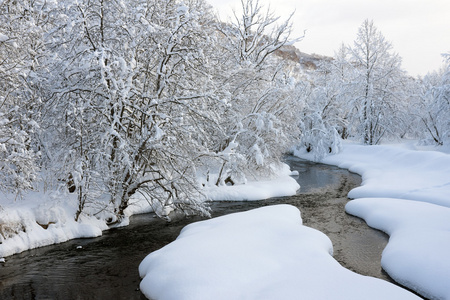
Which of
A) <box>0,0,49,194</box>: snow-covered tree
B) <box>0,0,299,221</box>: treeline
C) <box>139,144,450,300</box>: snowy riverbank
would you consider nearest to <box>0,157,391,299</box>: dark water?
<box>139,144,450,300</box>: snowy riverbank

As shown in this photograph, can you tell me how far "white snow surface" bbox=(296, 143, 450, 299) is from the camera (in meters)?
7.64

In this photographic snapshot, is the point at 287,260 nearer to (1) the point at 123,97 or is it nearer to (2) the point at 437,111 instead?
(1) the point at 123,97

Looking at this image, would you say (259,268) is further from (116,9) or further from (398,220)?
(116,9)

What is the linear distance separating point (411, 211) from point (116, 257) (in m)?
9.60

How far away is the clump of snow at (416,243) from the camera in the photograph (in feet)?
24.1

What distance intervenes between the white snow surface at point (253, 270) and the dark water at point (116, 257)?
2.41 feet

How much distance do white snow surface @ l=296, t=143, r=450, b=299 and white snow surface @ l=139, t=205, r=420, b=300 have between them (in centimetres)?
140

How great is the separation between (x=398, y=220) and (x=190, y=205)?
6991 millimetres

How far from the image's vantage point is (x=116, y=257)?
31.0ft

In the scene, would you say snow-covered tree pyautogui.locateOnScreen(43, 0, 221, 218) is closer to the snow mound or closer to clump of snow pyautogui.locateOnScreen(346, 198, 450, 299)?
clump of snow pyautogui.locateOnScreen(346, 198, 450, 299)

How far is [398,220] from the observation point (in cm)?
1138

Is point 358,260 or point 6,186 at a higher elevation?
point 6,186

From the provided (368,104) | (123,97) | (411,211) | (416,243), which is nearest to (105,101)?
(123,97)

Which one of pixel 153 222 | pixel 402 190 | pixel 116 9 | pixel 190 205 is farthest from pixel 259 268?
pixel 402 190
